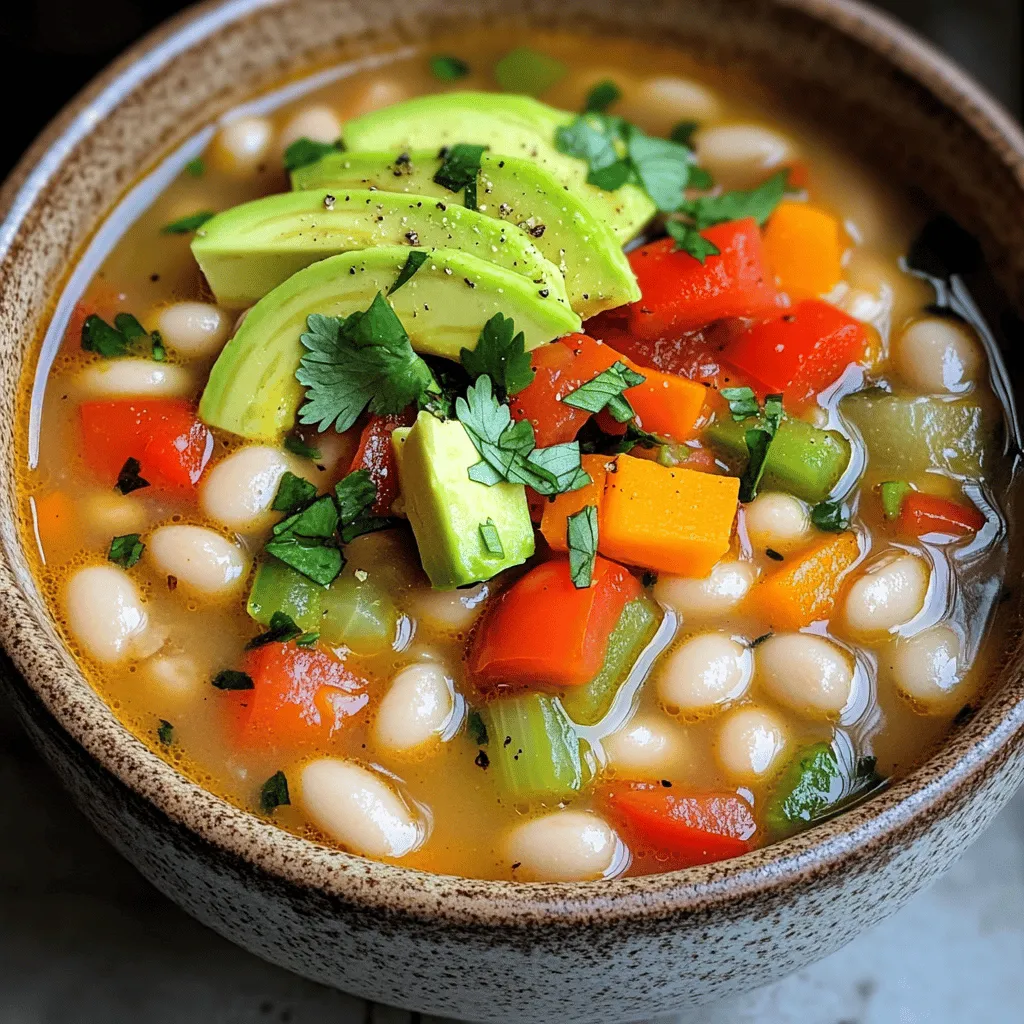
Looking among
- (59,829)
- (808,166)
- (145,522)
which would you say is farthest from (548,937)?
(808,166)

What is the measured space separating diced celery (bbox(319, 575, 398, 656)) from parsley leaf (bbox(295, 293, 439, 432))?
23 centimetres

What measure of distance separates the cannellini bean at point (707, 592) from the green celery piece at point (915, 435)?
0.29m

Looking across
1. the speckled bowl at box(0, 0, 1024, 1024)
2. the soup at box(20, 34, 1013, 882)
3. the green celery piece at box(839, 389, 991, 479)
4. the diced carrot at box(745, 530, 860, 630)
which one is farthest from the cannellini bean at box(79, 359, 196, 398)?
the green celery piece at box(839, 389, 991, 479)

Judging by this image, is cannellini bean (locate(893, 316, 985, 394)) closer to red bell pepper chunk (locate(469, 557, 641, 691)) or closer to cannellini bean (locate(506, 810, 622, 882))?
red bell pepper chunk (locate(469, 557, 641, 691))

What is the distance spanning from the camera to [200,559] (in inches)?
71.3

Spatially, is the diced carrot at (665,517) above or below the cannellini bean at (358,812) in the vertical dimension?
above

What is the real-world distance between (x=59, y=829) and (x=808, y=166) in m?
1.69

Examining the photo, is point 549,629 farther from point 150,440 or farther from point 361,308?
point 150,440

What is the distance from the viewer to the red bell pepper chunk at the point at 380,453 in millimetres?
1829

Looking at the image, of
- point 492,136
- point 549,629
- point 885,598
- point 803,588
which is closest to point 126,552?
point 549,629

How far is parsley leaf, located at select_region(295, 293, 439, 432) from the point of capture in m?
1.76

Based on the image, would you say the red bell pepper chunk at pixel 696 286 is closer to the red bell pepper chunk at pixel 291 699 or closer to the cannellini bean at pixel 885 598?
the cannellini bean at pixel 885 598

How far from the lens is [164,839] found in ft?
5.08

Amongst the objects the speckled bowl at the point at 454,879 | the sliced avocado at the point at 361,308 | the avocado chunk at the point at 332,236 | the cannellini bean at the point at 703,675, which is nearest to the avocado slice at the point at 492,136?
the avocado chunk at the point at 332,236
